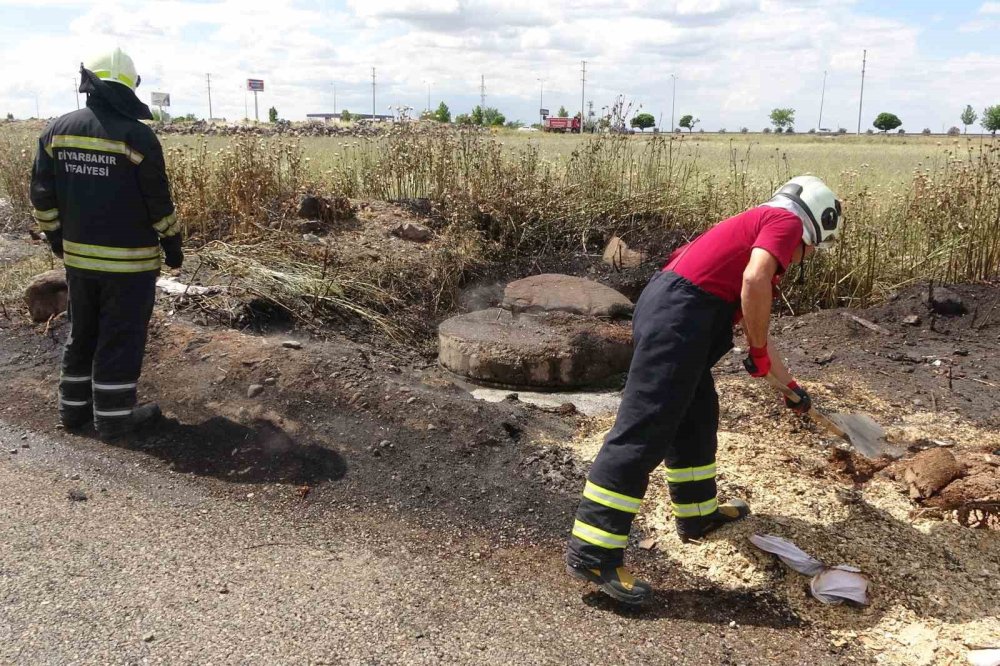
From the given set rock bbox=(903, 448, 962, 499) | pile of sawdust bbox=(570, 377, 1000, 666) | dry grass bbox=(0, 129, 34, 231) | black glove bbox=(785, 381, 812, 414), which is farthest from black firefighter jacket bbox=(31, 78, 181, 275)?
dry grass bbox=(0, 129, 34, 231)

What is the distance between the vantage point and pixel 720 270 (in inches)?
115

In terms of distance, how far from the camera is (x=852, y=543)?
3326 millimetres

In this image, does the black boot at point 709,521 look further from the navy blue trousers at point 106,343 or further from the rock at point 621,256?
the rock at point 621,256

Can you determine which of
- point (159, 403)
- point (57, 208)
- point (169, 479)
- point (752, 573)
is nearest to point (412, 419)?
point (169, 479)

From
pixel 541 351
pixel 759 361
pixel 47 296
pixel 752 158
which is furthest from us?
pixel 752 158

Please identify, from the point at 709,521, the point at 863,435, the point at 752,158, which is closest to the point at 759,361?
the point at 709,521

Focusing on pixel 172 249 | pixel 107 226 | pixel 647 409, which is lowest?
pixel 647 409

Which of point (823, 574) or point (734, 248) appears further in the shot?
point (823, 574)

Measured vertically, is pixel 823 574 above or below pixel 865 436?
below

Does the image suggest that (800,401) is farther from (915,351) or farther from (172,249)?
(172,249)

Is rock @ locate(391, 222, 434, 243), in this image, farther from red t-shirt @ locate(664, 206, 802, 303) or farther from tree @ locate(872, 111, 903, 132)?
tree @ locate(872, 111, 903, 132)

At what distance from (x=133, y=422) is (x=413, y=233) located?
413cm

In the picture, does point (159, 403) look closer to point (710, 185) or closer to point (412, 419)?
point (412, 419)

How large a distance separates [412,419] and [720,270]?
82.9 inches
